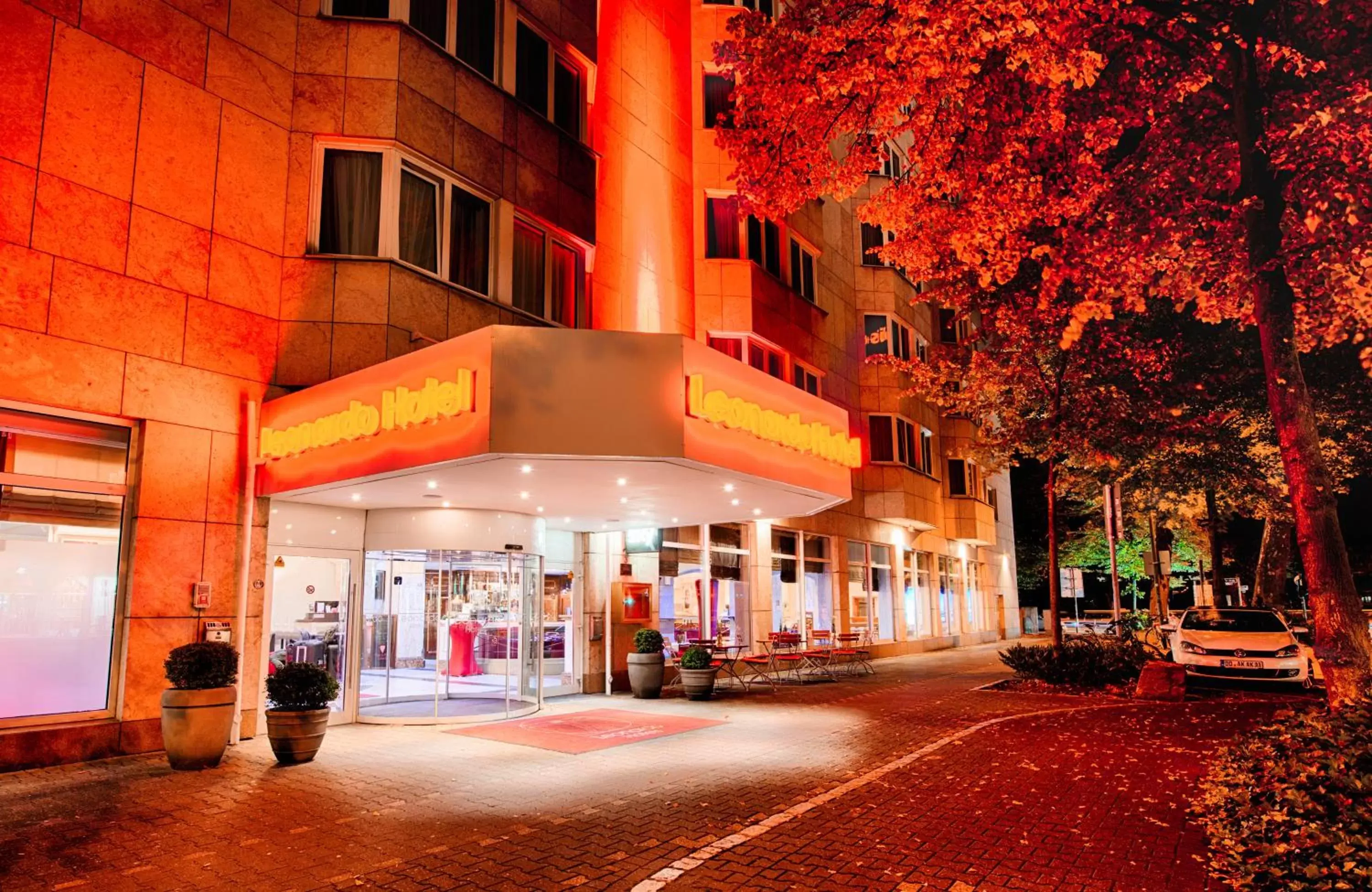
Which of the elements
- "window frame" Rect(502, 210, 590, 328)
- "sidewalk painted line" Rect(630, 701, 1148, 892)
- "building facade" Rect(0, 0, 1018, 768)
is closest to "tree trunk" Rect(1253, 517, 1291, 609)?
"building facade" Rect(0, 0, 1018, 768)

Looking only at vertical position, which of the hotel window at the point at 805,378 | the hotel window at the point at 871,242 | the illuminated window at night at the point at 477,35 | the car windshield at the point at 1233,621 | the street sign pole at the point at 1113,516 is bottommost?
the car windshield at the point at 1233,621

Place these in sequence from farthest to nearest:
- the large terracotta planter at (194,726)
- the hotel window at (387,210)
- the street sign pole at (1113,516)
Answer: the street sign pole at (1113,516)
the hotel window at (387,210)
the large terracotta planter at (194,726)

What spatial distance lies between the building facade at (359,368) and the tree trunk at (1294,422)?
5.92 metres

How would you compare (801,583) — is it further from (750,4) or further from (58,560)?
(58,560)

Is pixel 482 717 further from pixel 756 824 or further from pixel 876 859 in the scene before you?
pixel 876 859

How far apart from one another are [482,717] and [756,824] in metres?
7.37

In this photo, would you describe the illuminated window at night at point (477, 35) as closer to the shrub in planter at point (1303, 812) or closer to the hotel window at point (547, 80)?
the hotel window at point (547, 80)

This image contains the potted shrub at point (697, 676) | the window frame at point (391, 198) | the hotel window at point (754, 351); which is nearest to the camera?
the window frame at point (391, 198)

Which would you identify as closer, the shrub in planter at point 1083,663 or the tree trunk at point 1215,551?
the shrub in planter at point 1083,663

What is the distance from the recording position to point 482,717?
13.6m

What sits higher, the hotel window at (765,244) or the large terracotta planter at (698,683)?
the hotel window at (765,244)

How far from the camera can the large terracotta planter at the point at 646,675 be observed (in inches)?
638

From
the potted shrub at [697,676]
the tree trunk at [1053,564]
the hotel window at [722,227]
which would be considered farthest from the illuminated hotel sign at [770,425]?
the hotel window at [722,227]

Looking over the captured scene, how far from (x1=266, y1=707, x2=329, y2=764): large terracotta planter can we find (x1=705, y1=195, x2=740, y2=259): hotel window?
13.8 metres
